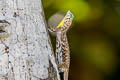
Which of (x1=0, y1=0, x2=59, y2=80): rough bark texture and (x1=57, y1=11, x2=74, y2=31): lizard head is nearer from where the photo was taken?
(x1=0, y1=0, x2=59, y2=80): rough bark texture

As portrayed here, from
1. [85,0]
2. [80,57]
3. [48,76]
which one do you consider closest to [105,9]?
[85,0]

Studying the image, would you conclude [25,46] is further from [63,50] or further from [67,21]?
[67,21]

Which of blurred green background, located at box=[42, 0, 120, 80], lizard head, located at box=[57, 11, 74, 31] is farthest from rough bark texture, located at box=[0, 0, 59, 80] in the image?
blurred green background, located at box=[42, 0, 120, 80]

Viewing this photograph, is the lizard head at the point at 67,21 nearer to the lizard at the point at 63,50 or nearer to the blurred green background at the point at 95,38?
the lizard at the point at 63,50

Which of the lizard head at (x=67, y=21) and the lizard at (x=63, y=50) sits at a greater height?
the lizard head at (x=67, y=21)

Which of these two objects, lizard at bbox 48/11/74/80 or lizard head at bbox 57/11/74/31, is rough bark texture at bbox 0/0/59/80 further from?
lizard head at bbox 57/11/74/31

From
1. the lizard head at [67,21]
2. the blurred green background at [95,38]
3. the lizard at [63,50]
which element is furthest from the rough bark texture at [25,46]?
the blurred green background at [95,38]
